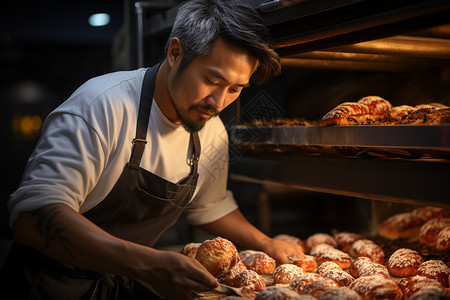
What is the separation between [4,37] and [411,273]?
2921 millimetres

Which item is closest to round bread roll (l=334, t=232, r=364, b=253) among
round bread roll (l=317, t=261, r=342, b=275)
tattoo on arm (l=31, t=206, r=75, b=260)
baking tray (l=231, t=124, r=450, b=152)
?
round bread roll (l=317, t=261, r=342, b=275)

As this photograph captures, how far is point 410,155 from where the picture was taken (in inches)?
52.0

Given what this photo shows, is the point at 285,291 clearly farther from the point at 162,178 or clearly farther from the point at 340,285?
the point at 162,178

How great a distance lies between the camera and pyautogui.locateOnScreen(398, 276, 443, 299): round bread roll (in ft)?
3.96

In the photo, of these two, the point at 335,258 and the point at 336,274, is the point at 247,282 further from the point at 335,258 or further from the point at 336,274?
the point at 335,258

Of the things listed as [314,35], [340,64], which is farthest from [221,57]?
[340,64]

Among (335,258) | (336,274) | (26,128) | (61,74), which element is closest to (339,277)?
(336,274)

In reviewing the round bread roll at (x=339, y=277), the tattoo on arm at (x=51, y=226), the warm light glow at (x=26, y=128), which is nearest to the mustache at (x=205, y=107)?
the tattoo on arm at (x=51, y=226)

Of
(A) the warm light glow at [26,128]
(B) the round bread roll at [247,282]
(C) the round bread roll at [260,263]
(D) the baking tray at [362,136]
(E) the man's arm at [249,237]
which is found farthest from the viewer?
(A) the warm light glow at [26,128]

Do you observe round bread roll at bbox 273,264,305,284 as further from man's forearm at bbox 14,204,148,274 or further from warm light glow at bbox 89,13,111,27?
warm light glow at bbox 89,13,111,27

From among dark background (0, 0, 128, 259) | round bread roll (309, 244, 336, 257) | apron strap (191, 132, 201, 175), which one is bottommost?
round bread roll (309, 244, 336, 257)

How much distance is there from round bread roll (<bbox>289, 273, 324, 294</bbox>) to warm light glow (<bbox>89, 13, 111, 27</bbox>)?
7.26 ft

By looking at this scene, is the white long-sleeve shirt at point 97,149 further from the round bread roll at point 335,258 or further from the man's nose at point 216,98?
the round bread roll at point 335,258

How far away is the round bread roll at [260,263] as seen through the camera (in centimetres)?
154
